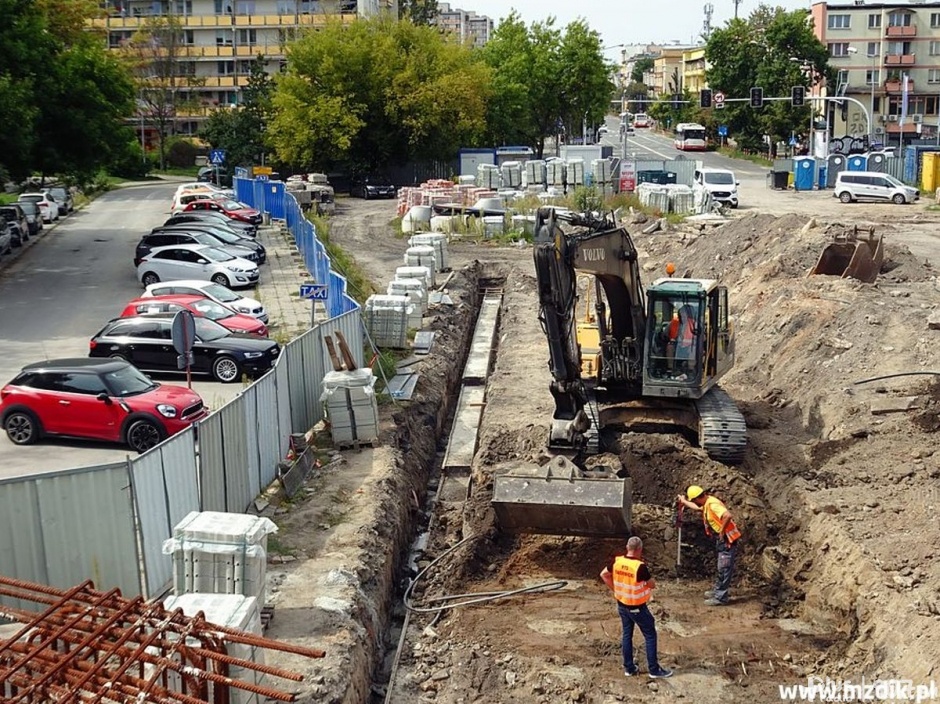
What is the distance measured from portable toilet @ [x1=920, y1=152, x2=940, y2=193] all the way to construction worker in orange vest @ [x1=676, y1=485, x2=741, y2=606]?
4775 centimetres

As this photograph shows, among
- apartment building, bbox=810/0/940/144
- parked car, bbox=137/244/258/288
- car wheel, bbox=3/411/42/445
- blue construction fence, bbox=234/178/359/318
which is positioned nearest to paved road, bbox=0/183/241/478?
car wheel, bbox=3/411/42/445

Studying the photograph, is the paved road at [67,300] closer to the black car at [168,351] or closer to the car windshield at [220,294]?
the black car at [168,351]

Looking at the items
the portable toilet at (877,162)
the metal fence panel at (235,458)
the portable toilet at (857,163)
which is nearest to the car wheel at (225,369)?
the metal fence panel at (235,458)

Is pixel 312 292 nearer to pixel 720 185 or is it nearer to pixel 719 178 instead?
pixel 720 185

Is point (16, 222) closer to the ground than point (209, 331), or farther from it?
farther from it

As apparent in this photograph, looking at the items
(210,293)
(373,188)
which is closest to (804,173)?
(373,188)

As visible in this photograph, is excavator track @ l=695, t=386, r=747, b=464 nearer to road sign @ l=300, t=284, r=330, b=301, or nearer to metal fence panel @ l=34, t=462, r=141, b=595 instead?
road sign @ l=300, t=284, r=330, b=301

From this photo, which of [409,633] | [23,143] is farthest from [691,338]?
[23,143]

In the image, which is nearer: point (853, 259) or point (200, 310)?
point (200, 310)

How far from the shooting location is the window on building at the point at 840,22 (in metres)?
92.6

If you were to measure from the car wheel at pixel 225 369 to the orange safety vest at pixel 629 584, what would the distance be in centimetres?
1202

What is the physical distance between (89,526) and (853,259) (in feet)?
71.0

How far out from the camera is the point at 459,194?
171 ft

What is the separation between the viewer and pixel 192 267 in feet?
106
